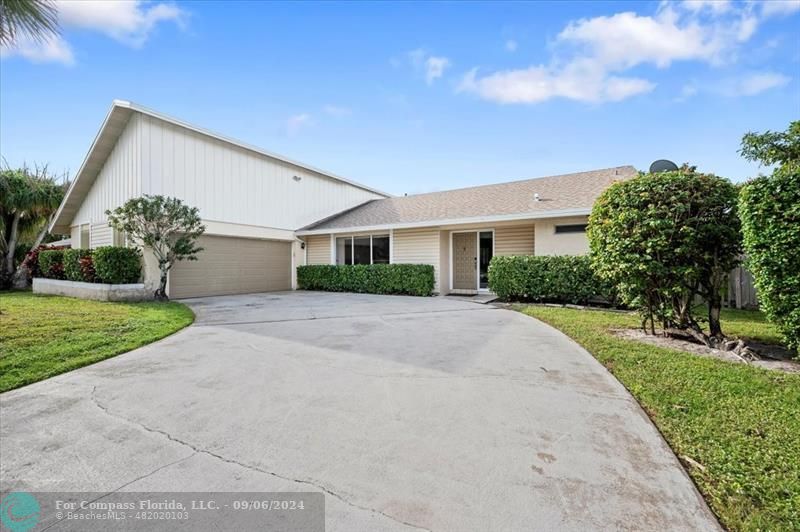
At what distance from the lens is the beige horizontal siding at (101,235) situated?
13344mm

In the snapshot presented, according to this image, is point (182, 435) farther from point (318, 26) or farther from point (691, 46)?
point (691, 46)

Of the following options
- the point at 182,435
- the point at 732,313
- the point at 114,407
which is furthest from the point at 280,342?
the point at 732,313

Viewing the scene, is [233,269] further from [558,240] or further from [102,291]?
[558,240]

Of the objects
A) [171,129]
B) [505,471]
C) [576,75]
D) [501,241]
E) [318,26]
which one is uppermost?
[318,26]

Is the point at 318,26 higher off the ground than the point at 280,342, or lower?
higher

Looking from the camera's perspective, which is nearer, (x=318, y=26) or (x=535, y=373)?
(x=535, y=373)

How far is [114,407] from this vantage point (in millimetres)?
3414

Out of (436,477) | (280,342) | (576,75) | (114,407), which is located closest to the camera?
(436,477)

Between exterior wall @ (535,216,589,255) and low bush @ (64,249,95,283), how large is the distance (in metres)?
Answer: 14.1

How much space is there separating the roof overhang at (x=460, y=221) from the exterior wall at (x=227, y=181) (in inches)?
64.1

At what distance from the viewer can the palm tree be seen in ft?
14.5

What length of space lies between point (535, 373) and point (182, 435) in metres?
3.67

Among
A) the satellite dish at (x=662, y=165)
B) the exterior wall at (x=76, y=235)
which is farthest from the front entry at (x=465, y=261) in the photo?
the exterior wall at (x=76, y=235)

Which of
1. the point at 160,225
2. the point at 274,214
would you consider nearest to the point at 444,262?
the point at 274,214
